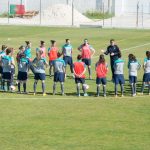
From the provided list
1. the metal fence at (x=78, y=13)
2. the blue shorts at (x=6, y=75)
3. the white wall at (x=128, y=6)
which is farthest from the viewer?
the white wall at (x=128, y=6)

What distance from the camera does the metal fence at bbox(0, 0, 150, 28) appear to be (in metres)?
95.8

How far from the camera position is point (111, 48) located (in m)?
33.0

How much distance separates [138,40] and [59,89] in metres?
34.5

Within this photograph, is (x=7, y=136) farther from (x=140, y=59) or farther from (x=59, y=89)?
(x=140, y=59)

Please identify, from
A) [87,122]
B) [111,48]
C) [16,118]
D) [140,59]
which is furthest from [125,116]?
[140,59]

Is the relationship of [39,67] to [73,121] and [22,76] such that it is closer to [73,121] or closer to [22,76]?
[22,76]

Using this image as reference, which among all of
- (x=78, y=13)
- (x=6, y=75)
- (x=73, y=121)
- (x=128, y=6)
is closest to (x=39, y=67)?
(x=6, y=75)

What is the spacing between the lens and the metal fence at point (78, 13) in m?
95.8

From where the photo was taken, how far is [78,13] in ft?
336

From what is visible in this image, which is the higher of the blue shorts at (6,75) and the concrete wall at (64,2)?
the concrete wall at (64,2)

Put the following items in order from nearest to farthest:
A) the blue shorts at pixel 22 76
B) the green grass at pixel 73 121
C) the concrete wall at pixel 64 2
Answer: the green grass at pixel 73 121 → the blue shorts at pixel 22 76 → the concrete wall at pixel 64 2

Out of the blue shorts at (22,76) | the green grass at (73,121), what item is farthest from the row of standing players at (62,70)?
the green grass at (73,121)

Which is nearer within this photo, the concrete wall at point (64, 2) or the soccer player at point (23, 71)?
the soccer player at point (23, 71)

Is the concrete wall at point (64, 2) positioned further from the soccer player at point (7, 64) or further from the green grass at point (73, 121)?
the soccer player at point (7, 64)
